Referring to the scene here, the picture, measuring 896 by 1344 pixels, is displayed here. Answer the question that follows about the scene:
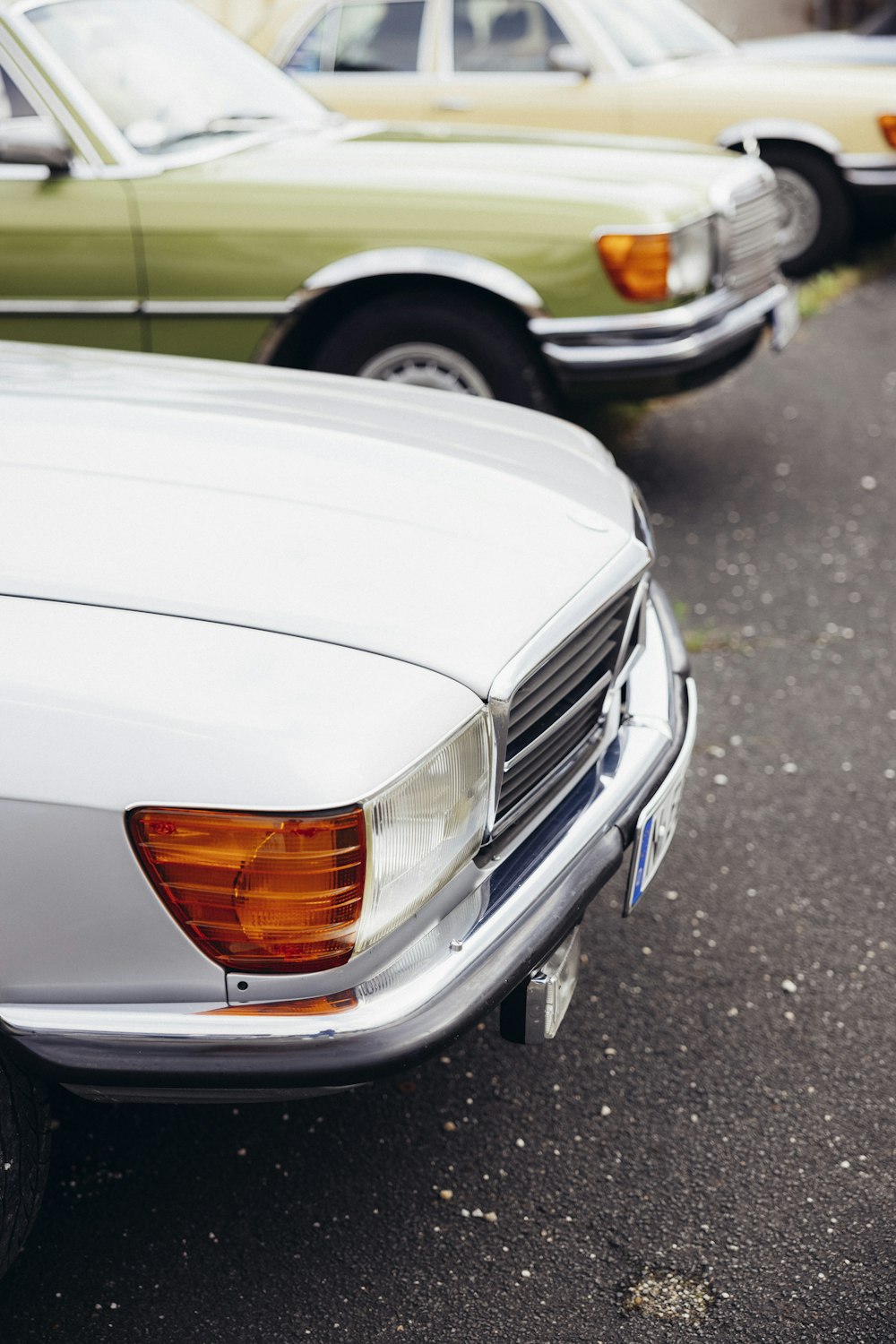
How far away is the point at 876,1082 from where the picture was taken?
234 cm

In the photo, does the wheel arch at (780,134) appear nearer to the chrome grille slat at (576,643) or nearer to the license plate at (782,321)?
the license plate at (782,321)

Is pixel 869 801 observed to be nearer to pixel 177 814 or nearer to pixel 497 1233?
pixel 497 1233

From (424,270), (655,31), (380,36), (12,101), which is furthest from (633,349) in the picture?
(655,31)

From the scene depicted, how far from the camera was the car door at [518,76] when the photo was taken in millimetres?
6746

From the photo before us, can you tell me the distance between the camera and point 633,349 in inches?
168

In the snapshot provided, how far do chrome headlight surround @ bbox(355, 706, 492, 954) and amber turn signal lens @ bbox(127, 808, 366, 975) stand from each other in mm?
31

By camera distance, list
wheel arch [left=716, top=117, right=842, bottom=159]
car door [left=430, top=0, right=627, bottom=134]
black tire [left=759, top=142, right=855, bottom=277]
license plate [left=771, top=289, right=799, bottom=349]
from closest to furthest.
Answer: license plate [left=771, top=289, right=799, bottom=349]
car door [left=430, top=0, right=627, bottom=134]
wheel arch [left=716, top=117, right=842, bottom=159]
black tire [left=759, top=142, right=855, bottom=277]

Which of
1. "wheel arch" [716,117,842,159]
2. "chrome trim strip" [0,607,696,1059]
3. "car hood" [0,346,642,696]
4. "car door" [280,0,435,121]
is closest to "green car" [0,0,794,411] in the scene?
"car hood" [0,346,642,696]

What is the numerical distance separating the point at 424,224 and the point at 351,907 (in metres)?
3.08

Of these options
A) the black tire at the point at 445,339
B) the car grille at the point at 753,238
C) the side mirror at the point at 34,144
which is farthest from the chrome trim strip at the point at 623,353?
the side mirror at the point at 34,144

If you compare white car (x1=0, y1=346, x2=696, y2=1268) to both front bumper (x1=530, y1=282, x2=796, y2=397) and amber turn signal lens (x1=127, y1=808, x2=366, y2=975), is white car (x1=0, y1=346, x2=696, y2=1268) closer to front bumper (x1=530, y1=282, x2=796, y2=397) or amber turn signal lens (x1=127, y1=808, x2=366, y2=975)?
amber turn signal lens (x1=127, y1=808, x2=366, y2=975)

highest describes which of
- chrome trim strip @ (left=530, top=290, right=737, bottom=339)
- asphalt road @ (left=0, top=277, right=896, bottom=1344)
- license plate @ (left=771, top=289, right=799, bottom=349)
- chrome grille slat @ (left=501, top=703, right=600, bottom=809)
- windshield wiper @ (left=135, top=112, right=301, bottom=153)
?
windshield wiper @ (left=135, top=112, right=301, bottom=153)

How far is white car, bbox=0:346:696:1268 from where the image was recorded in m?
1.54

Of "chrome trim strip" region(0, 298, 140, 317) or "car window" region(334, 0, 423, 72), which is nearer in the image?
"chrome trim strip" region(0, 298, 140, 317)
